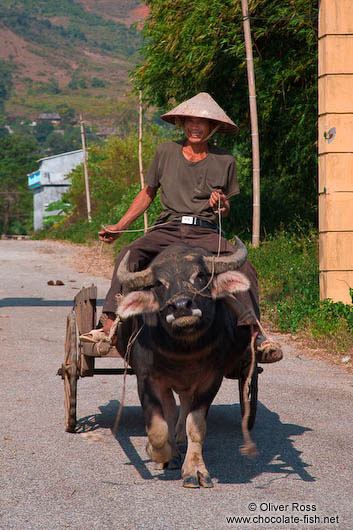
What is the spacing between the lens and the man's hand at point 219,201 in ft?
19.9

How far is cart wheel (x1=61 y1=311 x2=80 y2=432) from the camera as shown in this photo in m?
6.52

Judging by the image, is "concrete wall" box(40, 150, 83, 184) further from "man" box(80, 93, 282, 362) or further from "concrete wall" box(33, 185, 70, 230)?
"man" box(80, 93, 282, 362)

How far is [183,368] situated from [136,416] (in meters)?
2.44

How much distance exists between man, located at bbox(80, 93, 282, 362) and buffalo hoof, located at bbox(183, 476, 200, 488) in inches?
45.3

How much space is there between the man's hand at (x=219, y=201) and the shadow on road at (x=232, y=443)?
1914 mm

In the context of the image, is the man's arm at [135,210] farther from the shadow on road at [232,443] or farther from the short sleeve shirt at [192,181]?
the shadow on road at [232,443]

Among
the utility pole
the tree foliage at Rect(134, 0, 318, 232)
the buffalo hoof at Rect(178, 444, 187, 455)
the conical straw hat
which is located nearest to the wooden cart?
the buffalo hoof at Rect(178, 444, 187, 455)

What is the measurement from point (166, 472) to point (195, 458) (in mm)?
436

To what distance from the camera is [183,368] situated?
17.4 ft

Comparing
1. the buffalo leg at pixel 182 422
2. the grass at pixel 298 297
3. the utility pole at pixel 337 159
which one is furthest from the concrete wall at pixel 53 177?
the buffalo leg at pixel 182 422

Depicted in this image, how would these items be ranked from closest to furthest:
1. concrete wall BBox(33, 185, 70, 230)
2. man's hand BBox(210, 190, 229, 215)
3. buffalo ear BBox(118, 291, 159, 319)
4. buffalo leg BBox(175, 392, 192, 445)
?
buffalo ear BBox(118, 291, 159, 319) < man's hand BBox(210, 190, 229, 215) < buffalo leg BBox(175, 392, 192, 445) < concrete wall BBox(33, 185, 70, 230)

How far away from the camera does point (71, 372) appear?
6566 mm

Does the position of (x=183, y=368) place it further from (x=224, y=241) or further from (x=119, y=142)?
(x=119, y=142)


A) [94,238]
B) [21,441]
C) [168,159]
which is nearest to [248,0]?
[168,159]
